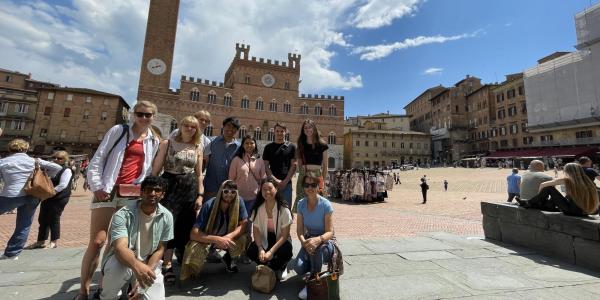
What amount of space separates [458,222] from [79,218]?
11.8 meters

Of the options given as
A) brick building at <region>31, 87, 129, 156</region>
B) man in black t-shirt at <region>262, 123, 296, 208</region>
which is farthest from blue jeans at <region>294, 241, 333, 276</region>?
brick building at <region>31, 87, 129, 156</region>

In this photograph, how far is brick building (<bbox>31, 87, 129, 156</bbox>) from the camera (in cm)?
4166

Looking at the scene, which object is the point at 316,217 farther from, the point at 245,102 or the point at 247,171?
the point at 245,102

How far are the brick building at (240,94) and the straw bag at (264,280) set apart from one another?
38.5 meters

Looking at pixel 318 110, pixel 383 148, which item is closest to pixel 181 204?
pixel 318 110

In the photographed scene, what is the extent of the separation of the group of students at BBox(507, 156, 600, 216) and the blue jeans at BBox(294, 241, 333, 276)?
396cm

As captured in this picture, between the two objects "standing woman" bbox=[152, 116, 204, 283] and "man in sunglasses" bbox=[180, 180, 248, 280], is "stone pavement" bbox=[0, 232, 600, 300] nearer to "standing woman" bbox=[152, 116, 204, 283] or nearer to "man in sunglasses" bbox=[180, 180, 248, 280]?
"man in sunglasses" bbox=[180, 180, 248, 280]

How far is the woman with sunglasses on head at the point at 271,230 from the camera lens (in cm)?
328

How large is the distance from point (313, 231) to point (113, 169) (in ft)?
7.83

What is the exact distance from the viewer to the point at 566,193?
13.7 feet

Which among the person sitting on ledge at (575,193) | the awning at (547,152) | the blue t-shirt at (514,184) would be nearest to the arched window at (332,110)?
the awning at (547,152)

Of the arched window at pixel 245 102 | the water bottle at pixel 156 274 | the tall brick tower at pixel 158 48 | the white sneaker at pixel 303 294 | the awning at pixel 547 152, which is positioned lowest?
the white sneaker at pixel 303 294

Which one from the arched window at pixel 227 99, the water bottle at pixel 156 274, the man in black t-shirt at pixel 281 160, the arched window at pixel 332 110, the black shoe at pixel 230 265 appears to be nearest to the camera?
the water bottle at pixel 156 274

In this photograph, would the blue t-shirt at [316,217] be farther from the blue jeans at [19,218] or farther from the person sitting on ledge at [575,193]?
the blue jeans at [19,218]
